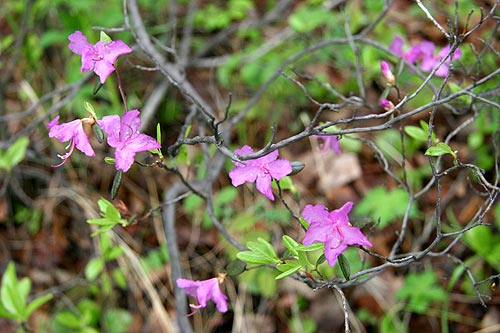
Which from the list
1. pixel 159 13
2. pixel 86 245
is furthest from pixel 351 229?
pixel 159 13

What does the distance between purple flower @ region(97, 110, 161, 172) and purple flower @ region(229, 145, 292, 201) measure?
0.55 feet

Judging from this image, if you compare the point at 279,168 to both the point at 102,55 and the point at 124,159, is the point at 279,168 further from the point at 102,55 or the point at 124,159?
the point at 102,55

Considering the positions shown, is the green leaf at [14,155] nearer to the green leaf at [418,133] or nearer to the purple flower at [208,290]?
the purple flower at [208,290]

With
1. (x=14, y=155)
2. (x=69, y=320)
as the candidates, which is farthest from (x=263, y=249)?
(x=14, y=155)

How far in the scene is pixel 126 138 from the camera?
115 cm

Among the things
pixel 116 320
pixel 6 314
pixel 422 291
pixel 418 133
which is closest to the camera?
pixel 418 133

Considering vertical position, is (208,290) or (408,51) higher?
(408,51)

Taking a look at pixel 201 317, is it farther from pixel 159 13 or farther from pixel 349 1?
pixel 349 1

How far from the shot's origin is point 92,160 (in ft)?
9.14

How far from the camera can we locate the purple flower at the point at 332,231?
1.11 m

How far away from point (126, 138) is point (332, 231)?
43cm

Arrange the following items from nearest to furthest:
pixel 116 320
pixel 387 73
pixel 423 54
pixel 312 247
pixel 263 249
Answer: pixel 312 247 → pixel 263 249 → pixel 387 73 → pixel 423 54 → pixel 116 320

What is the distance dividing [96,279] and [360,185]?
1.22 metres

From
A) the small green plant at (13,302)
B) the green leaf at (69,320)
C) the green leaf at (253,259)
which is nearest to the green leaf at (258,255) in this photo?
the green leaf at (253,259)
